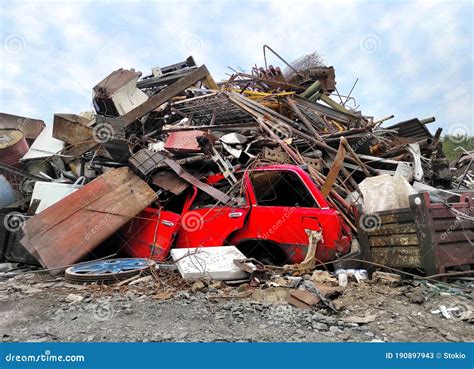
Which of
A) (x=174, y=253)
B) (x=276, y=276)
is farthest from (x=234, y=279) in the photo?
(x=174, y=253)

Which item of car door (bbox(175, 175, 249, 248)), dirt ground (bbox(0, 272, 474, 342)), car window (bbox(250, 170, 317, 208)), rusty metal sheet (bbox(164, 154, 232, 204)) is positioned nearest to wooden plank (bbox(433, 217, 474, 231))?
dirt ground (bbox(0, 272, 474, 342))

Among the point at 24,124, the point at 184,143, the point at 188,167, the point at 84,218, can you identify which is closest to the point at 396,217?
the point at 188,167

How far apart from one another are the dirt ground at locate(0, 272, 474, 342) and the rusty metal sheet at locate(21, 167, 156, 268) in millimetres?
879

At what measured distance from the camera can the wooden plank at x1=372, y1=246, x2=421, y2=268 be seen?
456 centimetres

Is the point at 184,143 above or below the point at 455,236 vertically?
above

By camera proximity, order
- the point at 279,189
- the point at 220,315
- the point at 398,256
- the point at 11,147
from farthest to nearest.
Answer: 1. the point at 11,147
2. the point at 279,189
3. the point at 398,256
4. the point at 220,315

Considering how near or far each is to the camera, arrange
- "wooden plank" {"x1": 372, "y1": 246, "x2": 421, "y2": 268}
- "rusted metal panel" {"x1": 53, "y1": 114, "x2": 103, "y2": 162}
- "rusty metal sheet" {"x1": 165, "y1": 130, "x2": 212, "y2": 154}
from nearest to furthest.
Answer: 1. "wooden plank" {"x1": 372, "y1": 246, "x2": 421, "y2": 268}
2. "rusty metal sheet" {"x1": 165, "y1": 130, "x2": 212, "y2": 154}
3. "rusted metal panel" {"x1": 53, "y1": 114, "x2": 103, "y2": 162}

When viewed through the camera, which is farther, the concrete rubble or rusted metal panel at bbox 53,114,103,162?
rusted metal panel at bbox 53,114,103,162

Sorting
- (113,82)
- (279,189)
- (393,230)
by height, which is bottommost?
(393,230)

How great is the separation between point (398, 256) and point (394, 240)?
196mm

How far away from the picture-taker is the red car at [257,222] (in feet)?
17.6

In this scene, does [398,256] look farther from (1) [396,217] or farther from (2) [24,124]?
(2) [24,124]

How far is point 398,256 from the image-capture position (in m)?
4.75

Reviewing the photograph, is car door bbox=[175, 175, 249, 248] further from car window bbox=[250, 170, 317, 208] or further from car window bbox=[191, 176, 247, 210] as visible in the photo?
car window bbox=[250, 170, 317, 208]
